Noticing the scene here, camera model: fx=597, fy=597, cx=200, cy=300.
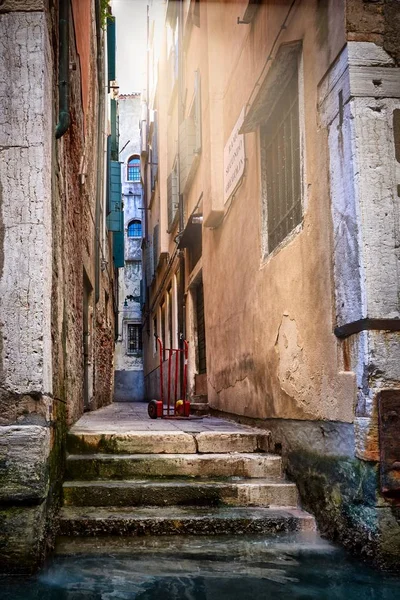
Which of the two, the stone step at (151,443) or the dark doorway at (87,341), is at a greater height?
the dark doorway at (87,341)

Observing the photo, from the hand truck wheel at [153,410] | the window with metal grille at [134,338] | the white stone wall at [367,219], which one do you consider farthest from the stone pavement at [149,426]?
the window with metal grille at [134,338]

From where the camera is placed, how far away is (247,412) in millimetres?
5711

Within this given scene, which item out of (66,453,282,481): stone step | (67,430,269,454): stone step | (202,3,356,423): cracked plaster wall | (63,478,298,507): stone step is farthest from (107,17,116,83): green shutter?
(63,478,298,507): stone step

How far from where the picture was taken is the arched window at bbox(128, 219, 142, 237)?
26.1 metres

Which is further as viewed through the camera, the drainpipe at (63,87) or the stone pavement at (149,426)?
the stone pavement at (149,426)

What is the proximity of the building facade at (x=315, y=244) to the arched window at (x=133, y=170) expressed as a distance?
19572 millimetres

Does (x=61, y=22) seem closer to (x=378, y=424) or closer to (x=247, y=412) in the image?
(x=378, y=424)

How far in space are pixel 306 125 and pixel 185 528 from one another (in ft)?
8.86

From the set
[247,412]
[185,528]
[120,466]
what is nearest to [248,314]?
[247,412]

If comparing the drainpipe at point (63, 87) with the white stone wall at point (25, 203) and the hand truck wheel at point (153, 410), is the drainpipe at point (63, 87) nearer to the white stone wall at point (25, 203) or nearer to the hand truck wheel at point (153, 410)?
the white stone wall at point (25, 203)

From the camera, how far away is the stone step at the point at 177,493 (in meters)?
3.87

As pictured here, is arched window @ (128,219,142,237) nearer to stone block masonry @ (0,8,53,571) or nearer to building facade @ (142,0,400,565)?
building facade @ (142,0,400,565)

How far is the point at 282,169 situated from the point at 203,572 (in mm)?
3231

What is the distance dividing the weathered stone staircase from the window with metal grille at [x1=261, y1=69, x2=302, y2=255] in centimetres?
172
